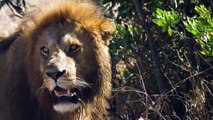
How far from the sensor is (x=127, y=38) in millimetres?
5855

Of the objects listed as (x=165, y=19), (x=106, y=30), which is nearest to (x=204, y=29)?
(x=165, y=19)

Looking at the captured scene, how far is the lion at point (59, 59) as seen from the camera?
4.68 m

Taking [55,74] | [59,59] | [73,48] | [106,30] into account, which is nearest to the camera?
[55,74]

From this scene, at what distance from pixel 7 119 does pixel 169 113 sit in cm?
130

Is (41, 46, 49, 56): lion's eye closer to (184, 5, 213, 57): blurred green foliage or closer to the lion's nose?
the lion's nose

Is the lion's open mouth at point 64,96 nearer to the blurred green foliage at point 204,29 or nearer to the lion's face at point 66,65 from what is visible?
the lion's face at point 66,65

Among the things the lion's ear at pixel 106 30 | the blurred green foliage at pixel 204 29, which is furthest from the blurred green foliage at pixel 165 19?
the lion's ear at pixel 106 30

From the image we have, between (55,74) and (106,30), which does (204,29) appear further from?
(55,74)

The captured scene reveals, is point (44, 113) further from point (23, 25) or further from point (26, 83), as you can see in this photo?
point (23, 25)

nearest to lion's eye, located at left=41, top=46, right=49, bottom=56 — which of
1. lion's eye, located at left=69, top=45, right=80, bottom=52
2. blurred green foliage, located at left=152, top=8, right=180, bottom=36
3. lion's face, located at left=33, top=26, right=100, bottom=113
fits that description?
lion's face, located at left=33, top=26, right=100, bottom=113

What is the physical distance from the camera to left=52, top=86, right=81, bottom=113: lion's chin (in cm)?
459

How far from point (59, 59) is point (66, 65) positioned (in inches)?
2.1

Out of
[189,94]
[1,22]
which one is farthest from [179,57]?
[1,22]

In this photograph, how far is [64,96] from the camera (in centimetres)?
461
